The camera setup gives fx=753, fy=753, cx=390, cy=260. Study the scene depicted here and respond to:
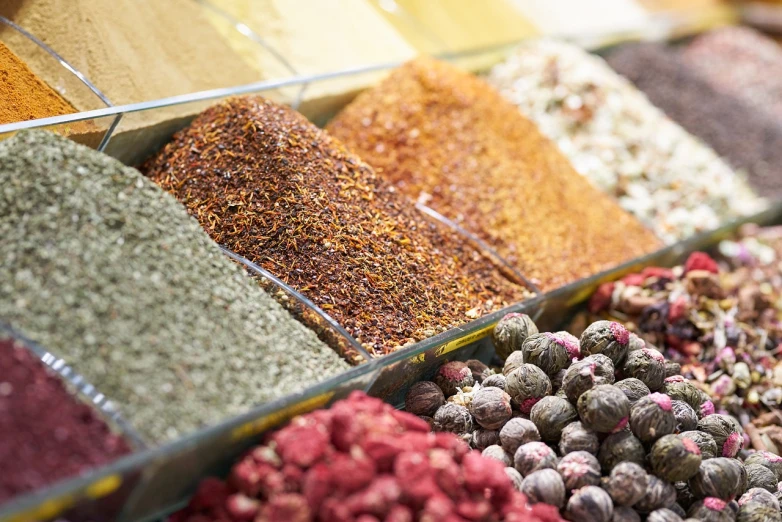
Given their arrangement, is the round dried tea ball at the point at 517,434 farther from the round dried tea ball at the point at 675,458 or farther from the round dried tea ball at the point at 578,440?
the round dried tea ball at the point at 675,458

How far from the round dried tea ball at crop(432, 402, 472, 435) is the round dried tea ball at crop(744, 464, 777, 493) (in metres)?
0.60

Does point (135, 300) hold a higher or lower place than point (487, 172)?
higher

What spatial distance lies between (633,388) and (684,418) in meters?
0.13

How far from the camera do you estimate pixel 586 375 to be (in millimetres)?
1506

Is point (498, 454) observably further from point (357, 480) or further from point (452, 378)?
point (357, 480)

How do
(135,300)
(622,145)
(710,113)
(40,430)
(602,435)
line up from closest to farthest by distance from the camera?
(40,430) → (135,300) → (602,435) → (622,145) → (710,113)

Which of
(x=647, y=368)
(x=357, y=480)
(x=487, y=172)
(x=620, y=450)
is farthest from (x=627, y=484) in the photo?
(x=487, y=172)

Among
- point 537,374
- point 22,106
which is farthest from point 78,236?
point 537,374

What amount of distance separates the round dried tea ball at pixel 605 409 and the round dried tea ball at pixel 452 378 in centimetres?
29

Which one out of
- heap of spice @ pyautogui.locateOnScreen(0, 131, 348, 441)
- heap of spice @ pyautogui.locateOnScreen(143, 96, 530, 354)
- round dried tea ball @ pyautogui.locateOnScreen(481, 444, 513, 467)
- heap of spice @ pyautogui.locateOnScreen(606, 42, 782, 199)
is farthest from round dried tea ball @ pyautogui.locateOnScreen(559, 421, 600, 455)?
heap of spice @ pyautogui.locateOnScreen(606, 42, 782, 199)

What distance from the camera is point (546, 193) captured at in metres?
2.47

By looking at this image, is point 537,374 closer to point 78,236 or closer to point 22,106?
Result: point 78,236

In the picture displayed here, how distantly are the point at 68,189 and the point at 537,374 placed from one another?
0.99m

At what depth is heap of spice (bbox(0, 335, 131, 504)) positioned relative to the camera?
108cm
